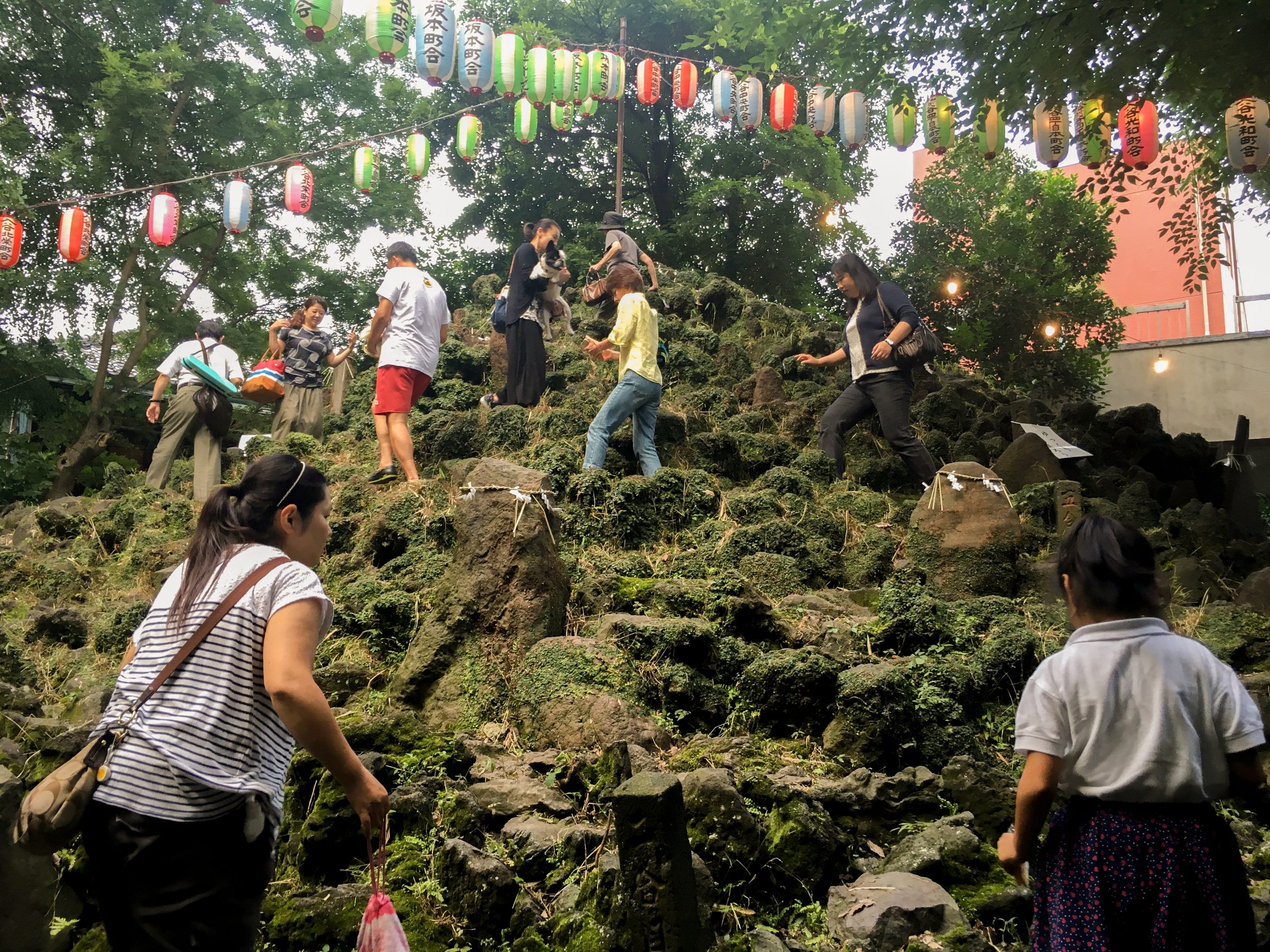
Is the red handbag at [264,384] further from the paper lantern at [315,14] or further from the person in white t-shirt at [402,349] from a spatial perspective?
the paper lantern at [315,14]

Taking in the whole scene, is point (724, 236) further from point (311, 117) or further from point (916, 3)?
point (916, 3)

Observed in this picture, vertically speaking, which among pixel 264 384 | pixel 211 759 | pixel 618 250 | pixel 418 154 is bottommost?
pixel 211 759

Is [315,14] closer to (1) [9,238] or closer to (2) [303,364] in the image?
(2) [303,364]

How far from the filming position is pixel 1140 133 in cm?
948

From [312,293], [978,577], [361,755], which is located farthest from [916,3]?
[312,293]

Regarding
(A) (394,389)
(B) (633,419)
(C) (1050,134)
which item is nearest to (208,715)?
(A) (394,389)

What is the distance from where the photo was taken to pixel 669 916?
272 cm

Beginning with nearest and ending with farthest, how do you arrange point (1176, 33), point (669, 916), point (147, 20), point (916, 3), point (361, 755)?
point (669, 916) → point (361, 755) → point (1176, 33) → point (916, 3) → point (147, 20)

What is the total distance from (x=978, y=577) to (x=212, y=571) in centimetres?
503

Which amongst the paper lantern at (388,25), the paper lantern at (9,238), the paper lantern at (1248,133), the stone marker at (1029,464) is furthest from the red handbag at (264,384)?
the paper lantern at (1248,133)

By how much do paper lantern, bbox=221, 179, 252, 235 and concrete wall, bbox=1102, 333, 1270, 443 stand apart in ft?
42.2

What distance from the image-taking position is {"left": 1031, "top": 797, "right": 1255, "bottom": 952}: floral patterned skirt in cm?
203

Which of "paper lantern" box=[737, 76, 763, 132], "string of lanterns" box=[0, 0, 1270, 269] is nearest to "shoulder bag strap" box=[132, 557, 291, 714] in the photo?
"string of lanterns" box=[0, 0, 1270, 269]

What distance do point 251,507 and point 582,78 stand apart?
11.6 m
